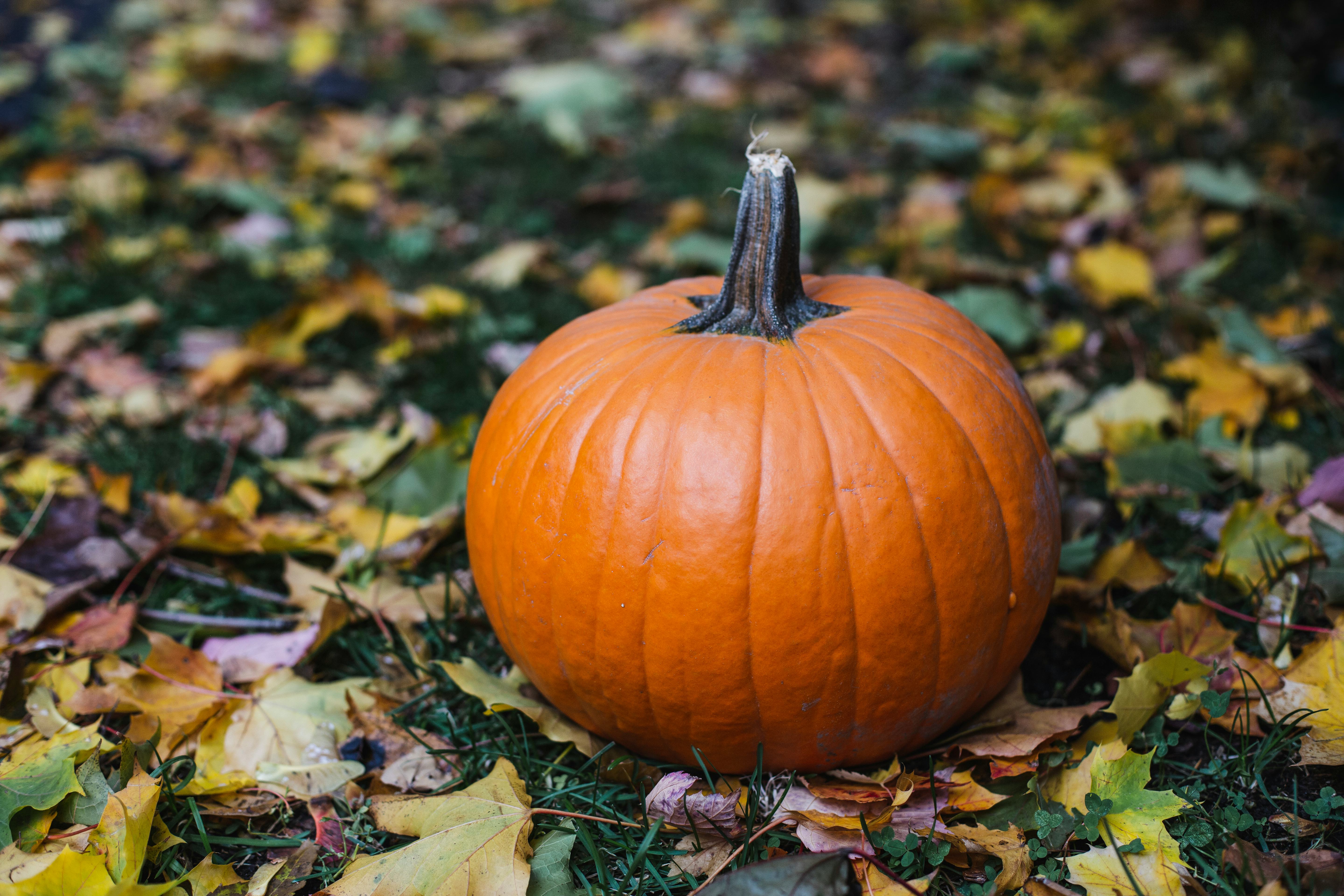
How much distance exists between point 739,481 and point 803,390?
209mm

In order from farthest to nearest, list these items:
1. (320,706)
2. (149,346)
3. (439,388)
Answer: (149,346) < (439,388) < (320,706)

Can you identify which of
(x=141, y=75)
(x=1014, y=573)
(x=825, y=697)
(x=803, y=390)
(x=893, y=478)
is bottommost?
(x=825, y=697)

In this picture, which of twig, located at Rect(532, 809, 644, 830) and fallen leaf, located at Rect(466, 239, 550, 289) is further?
fallen leaf, located at Rect(466, 239, 550, 289)

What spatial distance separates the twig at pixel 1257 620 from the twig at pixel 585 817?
1.28 meters

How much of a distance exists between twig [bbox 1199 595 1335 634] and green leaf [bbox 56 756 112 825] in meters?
2.18

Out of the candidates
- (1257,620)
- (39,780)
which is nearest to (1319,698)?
(1257,620)

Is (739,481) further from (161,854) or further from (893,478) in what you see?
(161,854)

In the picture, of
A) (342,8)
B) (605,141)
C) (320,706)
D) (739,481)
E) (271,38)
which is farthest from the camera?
(342,8)

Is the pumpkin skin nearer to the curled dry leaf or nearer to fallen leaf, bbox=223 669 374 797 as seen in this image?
the curled dry leaf

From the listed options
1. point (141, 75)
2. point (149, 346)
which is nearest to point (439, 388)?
point (149, 346)

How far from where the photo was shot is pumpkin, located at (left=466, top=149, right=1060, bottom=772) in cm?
152

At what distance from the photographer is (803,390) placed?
159 centimetres

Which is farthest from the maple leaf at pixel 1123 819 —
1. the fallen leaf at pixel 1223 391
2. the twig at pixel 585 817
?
the fallen leaf at pixel 1223 391

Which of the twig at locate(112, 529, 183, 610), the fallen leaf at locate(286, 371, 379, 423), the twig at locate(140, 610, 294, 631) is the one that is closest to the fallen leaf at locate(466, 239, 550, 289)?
the fallen leaf at locate(286, 371, 379, 423)
